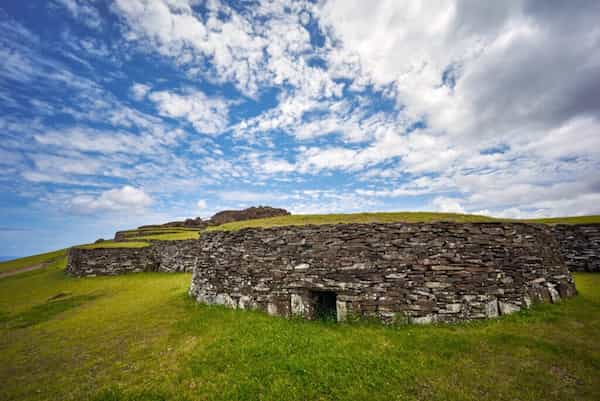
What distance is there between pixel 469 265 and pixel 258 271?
7.91 meters

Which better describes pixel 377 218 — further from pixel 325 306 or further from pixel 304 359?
pixel 304 359

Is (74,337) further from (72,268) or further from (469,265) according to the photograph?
(72,268)

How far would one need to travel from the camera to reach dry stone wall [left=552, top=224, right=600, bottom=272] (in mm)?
14721

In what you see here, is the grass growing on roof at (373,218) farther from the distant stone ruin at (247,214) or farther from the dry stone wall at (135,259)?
the distant stone ruin at (247,214)

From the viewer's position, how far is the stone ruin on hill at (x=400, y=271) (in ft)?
26.7

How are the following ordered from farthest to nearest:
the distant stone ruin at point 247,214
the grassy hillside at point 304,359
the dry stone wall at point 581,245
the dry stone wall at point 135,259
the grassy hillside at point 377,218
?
the distant stone ruin at point 247,214, the dry stone wall at point 135,259, the dry stone wall at point 581,245, the grassy hillside at point 377,218, the grassy hillside at point 304,359

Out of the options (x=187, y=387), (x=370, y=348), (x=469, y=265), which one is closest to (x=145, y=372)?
(x=187, y=387)

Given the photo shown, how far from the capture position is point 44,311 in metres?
13.0

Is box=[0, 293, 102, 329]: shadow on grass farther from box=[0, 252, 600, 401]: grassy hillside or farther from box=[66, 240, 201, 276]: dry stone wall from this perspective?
box=[66, 240, 201, 276]: dry stone wall

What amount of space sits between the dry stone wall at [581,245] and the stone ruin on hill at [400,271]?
8.56 meters

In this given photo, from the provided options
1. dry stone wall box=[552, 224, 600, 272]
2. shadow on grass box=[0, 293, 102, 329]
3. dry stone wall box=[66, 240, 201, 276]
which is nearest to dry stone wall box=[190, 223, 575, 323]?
dry stone wall box=[552, 224, 600, 272]

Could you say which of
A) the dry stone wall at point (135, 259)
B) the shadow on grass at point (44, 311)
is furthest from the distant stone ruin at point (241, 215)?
the shadow on grass at point (44, 311)

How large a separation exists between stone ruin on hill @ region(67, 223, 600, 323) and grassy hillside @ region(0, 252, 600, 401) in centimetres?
58

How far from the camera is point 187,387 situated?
568 centimetres
